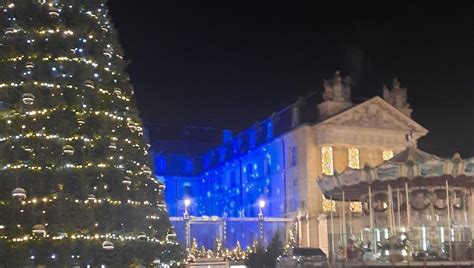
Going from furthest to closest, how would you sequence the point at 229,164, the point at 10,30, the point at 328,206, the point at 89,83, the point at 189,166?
the point at 189,166 → the point at 229,164 → the point at 328,206 → the point at 89,83 → the point at 10,30

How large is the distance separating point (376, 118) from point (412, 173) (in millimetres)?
30135

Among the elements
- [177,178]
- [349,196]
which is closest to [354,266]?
[349,196]

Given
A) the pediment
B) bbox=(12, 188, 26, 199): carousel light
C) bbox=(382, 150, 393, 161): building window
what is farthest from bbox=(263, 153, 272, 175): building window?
bbox=(12, 188, 26, 199): carousel light

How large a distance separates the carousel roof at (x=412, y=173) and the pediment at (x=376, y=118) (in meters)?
24.2

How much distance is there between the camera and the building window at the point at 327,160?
58.9 m

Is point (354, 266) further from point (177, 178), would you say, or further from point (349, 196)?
point (177, 178)

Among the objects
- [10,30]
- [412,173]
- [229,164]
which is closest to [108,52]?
[10,30]

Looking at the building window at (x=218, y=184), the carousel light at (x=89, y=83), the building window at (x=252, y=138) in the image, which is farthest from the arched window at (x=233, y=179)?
the carousel light at (x=89, y=83)

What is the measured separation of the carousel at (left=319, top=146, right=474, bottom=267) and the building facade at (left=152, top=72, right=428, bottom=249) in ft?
49.8

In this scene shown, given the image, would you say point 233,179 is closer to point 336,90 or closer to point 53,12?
point 336,90

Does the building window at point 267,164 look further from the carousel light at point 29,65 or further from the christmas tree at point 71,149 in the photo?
the carousel light at point 29,65

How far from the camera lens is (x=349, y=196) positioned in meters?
39.5

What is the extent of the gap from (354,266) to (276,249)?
13.1 m

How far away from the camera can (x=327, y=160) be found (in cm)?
5919
